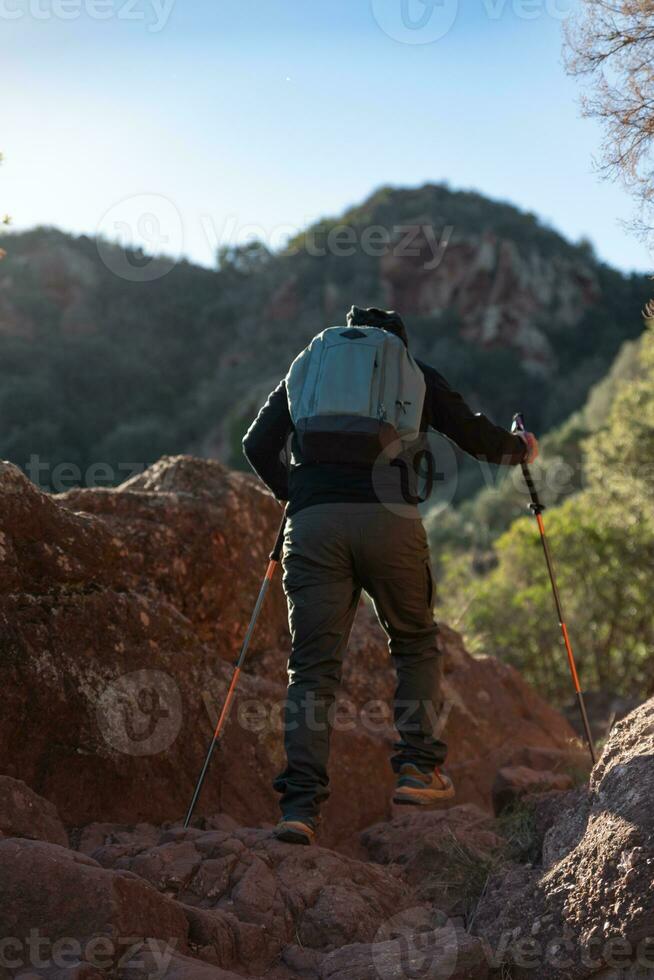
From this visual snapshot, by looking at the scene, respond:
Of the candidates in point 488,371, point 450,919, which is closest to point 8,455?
point 488,371

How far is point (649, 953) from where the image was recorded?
3301mm

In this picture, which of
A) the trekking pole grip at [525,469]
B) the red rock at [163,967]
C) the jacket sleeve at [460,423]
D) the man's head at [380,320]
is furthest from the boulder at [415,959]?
the man's head at [380,320]

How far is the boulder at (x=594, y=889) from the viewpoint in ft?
11.1

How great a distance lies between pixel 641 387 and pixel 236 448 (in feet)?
68.2

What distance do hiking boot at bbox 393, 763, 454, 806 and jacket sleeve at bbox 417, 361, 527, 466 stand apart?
140cm

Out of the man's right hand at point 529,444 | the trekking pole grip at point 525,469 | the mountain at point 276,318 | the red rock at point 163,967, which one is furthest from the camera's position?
the mountain at point 276,318

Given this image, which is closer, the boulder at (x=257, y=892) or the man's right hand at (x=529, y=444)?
the boulder at (x=257, y=892)

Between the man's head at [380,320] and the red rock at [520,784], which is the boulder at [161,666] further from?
the man's head at [380,320]

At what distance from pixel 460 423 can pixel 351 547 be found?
857mm

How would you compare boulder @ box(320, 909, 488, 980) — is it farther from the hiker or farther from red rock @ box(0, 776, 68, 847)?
red rock @ box(0, 776, 68, 847)

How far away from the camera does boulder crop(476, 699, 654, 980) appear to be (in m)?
3.38

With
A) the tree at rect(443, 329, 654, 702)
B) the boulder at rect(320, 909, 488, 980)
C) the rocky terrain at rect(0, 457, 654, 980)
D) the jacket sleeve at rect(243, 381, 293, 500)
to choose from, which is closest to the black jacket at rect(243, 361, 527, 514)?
the jacket sleeve at rect(243, 381, 293, 500)

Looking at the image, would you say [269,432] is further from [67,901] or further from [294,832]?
[67,901]

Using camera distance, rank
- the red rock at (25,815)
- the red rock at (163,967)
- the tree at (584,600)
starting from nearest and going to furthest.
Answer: the red rock at (163,967)
the red rock at (25,815)
the tree at (584,600)
